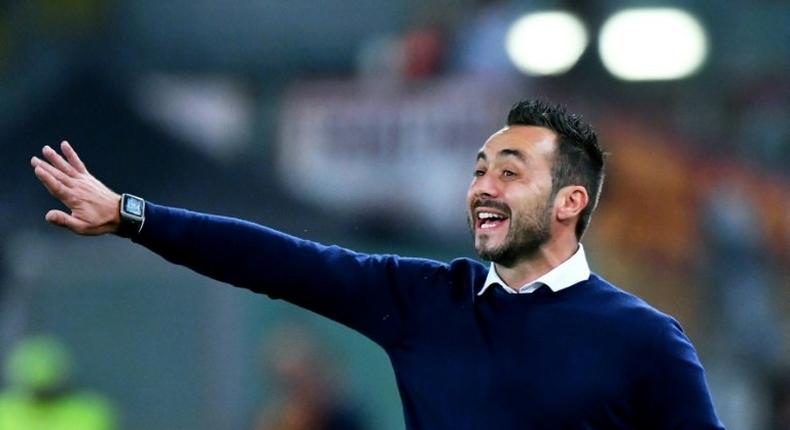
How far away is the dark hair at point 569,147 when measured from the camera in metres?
3.51

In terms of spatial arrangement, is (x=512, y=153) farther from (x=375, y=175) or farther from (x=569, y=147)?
(x=375, y=175)

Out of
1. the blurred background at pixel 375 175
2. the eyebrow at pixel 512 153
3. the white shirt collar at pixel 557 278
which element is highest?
the eyebrow at pixel 512 153

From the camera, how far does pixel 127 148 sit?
1017cm

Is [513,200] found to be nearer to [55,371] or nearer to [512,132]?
[512,132]

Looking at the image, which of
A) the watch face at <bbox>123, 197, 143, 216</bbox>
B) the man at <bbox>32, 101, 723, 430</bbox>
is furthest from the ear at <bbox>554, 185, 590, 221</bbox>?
the watch face at <bbox>123, 197, 143, 216</bbox>

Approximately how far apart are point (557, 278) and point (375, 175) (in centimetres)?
668

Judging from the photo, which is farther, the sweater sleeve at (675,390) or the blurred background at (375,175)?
the blurred background at (375,175)

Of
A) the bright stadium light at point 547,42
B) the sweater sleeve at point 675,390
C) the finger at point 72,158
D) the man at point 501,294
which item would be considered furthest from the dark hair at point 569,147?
the bright stadium light at point 547,42

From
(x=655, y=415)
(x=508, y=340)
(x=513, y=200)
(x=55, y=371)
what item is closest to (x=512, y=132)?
(x=513, y=200)

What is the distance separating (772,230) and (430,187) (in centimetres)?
211

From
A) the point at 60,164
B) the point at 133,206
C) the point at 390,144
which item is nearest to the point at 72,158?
the point at 60,164

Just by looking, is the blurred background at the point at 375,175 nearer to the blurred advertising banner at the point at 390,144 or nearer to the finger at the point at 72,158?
the blurred advertising banner at the point at 390,144

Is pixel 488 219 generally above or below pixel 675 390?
above

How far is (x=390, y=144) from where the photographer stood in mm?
10031
